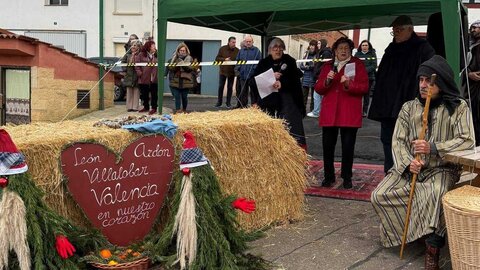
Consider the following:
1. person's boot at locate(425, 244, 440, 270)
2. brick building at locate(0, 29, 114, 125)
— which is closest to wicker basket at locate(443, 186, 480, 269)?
person's boot at locate(425, 244, 440, 270)

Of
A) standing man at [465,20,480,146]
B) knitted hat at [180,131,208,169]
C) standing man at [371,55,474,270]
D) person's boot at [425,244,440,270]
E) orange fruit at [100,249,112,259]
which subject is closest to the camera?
orange fruit at [100,249,112,259]

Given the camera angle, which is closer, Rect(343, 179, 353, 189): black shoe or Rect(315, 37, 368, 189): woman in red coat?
Rect(315, 37, 368, 189): woman in red coat

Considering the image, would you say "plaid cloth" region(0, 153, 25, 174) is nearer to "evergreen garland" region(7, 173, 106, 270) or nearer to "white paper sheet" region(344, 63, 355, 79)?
"evergreen garland" region(7, 173, 106, 270)

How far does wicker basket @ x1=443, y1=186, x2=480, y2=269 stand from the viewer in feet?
11.6

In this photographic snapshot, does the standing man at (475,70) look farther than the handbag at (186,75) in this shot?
No

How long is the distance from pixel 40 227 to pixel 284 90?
389 centimetres

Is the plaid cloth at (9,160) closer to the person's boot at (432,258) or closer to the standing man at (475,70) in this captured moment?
the person's boot at (432,258)

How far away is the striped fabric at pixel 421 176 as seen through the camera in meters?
4.21

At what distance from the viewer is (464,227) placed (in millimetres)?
3596

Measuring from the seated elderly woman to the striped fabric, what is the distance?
2050 millimetres

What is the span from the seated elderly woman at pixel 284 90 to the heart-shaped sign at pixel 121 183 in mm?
2729

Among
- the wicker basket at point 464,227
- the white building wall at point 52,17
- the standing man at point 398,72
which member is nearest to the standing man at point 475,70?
the standing man at point 398,72

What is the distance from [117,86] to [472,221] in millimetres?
15398

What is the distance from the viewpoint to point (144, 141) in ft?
12.8
